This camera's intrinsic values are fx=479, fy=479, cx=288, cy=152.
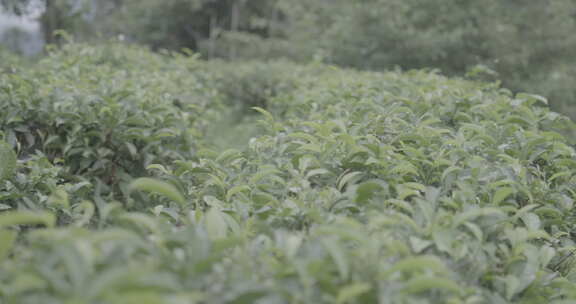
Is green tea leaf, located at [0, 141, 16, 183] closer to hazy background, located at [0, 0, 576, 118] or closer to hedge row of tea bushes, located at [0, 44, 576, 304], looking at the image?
hedge row of tea bushes, located at [0, 44, 576, 304]

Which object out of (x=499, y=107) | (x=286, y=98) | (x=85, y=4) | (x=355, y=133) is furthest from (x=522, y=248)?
(x=85, y=4)

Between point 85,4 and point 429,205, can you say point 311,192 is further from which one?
point 85,4

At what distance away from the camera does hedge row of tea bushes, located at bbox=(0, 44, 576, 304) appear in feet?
3.18

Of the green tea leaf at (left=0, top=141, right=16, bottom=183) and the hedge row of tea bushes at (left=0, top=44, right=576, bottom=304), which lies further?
the green tea leaf at (left=0, top=141, right=16, bottom=183)

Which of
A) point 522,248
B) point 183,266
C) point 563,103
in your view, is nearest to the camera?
point 183,266

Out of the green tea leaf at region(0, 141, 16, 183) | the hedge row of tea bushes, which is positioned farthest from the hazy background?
the green tea leaf at region(0, 141, 16, 183)

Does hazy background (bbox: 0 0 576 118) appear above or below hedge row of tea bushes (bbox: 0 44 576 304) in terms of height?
above

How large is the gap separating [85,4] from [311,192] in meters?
12.9

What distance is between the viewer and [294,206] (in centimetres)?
146

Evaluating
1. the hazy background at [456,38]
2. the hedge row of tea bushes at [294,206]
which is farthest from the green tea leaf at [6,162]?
the hazy background at [456,38]

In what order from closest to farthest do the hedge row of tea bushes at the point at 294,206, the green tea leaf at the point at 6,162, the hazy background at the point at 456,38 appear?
the hedge row of tea bushes at the point at 294,206, the green tea leaf at the point at 6,162, the hazy background at the point at 456,38

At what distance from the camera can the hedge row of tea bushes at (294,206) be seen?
3.18ft

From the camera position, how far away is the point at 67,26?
12797mm

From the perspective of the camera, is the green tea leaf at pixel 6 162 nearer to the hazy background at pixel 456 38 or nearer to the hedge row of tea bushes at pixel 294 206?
the hedge row of tea bushes at pixel 294 206
